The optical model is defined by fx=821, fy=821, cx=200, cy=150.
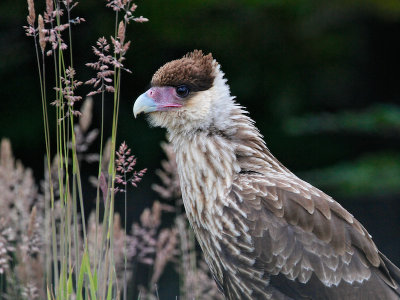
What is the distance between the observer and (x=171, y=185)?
13.5 ft

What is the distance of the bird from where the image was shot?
11.9ft

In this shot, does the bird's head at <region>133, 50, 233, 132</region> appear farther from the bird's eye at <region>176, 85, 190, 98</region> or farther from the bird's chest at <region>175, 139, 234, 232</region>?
the bird's chest at <region>175, 139, 234, 232</region>

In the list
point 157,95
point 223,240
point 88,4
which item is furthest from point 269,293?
point 88,4

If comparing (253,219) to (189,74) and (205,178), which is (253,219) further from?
(189,74)

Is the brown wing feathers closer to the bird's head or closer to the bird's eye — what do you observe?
the bird's head

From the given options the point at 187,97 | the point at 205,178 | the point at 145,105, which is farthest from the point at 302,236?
the point at 145,105

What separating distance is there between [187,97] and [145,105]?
20 cm

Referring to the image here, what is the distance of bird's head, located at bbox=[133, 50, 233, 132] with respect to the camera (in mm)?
3822

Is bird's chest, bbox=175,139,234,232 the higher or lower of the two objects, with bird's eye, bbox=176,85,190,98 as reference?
lower

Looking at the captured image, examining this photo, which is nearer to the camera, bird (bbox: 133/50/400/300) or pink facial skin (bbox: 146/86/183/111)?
bird (bbox: 133/50/400/300)

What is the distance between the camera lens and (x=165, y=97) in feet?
12.7

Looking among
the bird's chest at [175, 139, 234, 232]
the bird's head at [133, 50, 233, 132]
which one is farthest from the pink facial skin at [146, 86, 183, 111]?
the bird's chest at [175, 139, 234, 232]

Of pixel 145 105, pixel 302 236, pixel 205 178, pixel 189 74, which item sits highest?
pixel 189 74

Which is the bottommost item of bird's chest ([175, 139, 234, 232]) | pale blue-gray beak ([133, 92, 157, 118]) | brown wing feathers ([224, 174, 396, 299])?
brown wing feathers ([224, 174, 396, 299])
